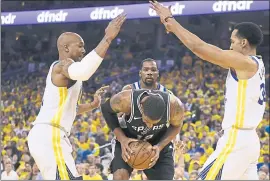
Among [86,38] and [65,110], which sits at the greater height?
[86,38]

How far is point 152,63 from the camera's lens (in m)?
6.51

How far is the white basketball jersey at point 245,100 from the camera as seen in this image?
16.1 ft

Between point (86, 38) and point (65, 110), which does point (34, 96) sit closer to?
point (86, 38)

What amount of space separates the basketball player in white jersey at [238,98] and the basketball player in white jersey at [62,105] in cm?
77

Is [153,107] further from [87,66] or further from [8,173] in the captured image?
[8,173]

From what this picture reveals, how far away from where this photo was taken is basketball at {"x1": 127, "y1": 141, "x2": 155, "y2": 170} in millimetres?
5473

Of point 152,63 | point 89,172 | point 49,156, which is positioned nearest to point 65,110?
point 49,156

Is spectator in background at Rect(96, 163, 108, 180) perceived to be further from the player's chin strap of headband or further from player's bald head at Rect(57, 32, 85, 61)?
the player's chin strap of headband

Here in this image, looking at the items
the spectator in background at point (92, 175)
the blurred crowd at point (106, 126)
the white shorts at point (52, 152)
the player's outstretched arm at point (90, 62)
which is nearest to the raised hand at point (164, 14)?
the player's outstretched arm at point (90, 62)

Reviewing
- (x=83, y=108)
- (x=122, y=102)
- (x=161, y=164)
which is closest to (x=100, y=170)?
(x=83, y=108)

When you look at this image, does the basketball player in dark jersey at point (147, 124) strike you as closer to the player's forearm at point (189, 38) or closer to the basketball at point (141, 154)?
the basketball at point (141, 154)

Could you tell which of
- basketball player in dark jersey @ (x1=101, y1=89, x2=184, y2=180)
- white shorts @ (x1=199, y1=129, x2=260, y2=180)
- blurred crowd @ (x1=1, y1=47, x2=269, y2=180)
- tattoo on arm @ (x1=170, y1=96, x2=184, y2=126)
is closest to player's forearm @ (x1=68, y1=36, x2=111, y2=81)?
basketball player in dark jersey @ (x1=101, y1=89, x2=184, y2=180)

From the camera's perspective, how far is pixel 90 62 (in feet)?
17.5

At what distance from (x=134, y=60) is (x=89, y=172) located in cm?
1168
